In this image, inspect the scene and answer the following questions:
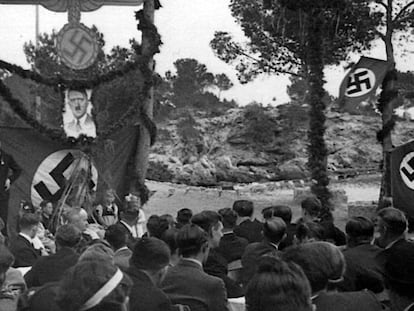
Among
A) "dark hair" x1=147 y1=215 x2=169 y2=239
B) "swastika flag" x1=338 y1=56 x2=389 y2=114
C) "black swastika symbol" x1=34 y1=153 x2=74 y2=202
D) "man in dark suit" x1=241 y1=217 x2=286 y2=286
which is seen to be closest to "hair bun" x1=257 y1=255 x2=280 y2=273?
"man in dark suit" x1=241 y1=217 x2=286 y2=286

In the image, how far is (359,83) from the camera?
449 inches

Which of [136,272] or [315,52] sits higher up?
[315,52]

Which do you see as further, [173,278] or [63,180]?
[63,180]

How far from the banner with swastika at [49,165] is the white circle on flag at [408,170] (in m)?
4.41

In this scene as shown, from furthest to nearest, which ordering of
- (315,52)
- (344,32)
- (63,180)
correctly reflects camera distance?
(344,32) < (315,52) < (63,180)

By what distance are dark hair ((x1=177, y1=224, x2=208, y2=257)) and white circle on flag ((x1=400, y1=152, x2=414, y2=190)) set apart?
5.89m

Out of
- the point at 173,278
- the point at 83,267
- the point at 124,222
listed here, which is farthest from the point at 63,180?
the point at 83,267

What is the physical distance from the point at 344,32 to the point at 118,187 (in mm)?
11069

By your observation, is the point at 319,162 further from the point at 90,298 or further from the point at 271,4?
the point at 90,298

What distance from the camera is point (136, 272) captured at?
11.7 ft

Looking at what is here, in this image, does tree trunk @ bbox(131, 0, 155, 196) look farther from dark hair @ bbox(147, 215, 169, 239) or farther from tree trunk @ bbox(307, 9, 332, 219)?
dark hair @ bbox(147, 215, 169, 239)

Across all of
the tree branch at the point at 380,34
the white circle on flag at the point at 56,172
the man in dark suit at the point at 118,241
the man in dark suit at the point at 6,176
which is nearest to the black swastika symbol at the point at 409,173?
the white circle on flag at the point at 56,172

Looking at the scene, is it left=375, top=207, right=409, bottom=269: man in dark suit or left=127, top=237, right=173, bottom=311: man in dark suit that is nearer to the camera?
left=127, top=237, right=173, bottom=311: man in dark suit

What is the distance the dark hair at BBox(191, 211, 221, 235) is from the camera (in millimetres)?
5332
